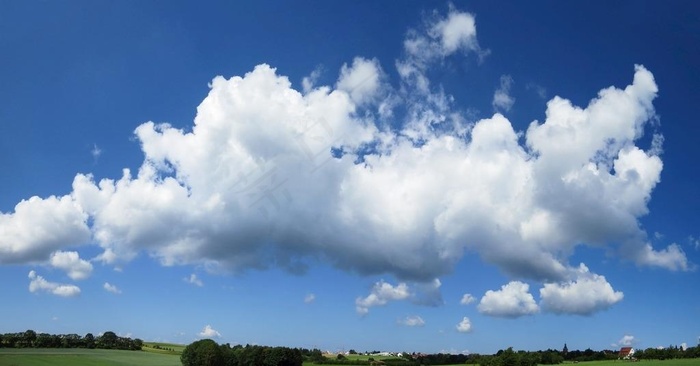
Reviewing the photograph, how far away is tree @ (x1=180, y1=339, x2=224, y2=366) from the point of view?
480ft

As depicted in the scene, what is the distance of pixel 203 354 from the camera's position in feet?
482

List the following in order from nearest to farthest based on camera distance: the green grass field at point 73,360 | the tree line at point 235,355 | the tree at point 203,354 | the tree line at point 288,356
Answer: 1. the green grass field at point 73,360
2. the tree line at point 288,356
3. the tree at point 203,354
4. the tree line at point 235,355

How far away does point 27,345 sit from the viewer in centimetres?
18925

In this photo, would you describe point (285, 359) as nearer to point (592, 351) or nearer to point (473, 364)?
→ point (473, 364)

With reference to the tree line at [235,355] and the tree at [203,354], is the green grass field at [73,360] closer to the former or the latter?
the tree at [203,354]

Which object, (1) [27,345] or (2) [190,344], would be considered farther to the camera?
(1) [27,345]

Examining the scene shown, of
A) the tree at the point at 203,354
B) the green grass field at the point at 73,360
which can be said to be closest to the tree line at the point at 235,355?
the tree at the point at 203,354

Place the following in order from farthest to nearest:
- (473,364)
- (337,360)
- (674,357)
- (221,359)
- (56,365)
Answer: (337,360) < (473,364) < (674,357) < (221,359) < (56,365)

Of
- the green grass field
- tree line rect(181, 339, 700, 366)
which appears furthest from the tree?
the green grass field

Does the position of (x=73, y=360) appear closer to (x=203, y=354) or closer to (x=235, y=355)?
(x=203, y=354)

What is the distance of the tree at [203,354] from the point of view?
146250 mm

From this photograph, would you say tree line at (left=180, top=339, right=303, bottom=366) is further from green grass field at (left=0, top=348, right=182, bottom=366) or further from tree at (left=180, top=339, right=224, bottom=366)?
green grass field at (left=0, top=348, right=182, bottom=366)

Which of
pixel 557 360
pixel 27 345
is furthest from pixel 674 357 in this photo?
pixel 27 345

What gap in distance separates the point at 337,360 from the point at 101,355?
77.4 meters
